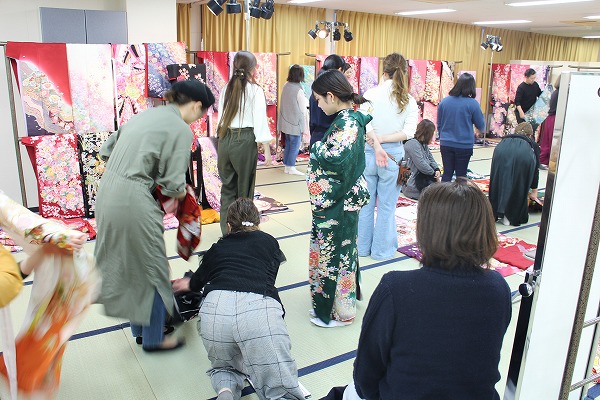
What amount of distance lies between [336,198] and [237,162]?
1.23 meters

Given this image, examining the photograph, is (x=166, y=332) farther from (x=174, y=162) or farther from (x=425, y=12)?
(x=425, y=12)

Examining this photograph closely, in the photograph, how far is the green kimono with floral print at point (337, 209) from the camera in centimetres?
223

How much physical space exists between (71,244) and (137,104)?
3.19 m

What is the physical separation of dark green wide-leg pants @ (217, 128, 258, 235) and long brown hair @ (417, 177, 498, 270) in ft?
7.66

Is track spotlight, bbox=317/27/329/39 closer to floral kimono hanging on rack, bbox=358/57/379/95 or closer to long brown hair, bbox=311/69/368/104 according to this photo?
floral kimono hanging on rack, bbox=358/57/379/95

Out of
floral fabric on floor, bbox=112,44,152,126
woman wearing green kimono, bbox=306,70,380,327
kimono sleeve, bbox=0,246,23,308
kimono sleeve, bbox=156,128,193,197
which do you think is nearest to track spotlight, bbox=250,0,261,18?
floral fabric on floor, bbox=112,44,152,126

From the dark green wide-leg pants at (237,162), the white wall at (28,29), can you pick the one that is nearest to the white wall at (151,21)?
the white wall at (28,29)

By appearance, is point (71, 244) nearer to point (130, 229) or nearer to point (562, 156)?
point (130, 229)

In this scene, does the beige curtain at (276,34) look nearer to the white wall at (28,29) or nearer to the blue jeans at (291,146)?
the blue jeans at (291,146)

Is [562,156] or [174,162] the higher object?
[562,156]

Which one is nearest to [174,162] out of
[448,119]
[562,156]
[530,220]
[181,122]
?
[181,122]

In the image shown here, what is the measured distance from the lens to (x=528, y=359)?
110cm

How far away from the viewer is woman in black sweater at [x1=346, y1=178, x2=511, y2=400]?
105 cm

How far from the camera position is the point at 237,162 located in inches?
132
